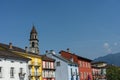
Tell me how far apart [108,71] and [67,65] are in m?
44.2

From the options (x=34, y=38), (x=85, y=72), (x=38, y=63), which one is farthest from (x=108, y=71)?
(x=38, y=63)

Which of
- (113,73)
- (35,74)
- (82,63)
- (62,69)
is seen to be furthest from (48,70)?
(113,73)

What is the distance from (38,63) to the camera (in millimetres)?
76938

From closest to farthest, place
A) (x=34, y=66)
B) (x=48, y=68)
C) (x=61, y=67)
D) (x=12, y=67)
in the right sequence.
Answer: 1. (x=12, y=67)
2. (x=34, y=66)
3. (x=48, y=68)
4. (x=61, y=67)

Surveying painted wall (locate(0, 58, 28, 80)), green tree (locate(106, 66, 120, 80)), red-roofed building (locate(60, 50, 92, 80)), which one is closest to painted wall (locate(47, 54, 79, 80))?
red-roofed building (locate(60, 50, 92, 80))

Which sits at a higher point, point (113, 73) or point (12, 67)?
point (113, 73)

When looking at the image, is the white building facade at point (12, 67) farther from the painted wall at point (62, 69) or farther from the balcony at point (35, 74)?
the painted wall at point (62, 69)

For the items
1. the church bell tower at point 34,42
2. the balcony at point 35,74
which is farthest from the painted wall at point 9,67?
the church bell tower at point 34,42

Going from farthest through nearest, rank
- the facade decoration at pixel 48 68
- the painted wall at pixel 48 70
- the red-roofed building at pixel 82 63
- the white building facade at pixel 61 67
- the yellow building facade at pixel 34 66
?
the red-roofed building at pixel 82 63, the white building facade at pixel 61 67, the painted wall at pixel 48 70, the facade decoration at pixel 48 68, the yellow building facade at pixel 34 66

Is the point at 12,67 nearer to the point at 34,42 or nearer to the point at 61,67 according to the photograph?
the point at 61,67

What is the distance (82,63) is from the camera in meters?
105

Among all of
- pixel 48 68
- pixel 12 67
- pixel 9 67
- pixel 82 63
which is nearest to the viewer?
pixel 9 67

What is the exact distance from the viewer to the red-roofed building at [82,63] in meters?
99.8

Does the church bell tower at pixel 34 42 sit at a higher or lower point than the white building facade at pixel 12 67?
higher
